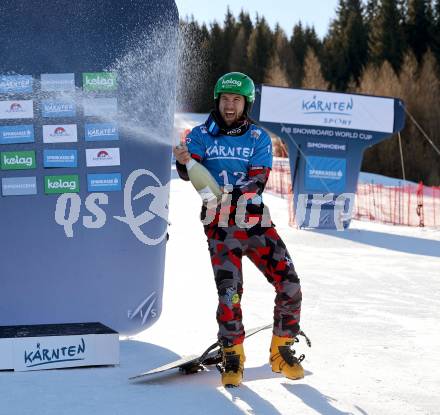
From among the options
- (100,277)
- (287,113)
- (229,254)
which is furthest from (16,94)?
(287,113)

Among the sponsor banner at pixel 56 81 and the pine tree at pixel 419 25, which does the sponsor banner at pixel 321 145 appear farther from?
the pine tree at pixel 419 25

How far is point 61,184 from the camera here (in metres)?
4.29

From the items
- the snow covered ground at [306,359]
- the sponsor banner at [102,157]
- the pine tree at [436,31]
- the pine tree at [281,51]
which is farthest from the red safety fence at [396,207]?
the pine tree at [281,51]

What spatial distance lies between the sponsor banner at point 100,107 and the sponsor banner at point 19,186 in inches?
18.6

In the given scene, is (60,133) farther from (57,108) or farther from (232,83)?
(232,83)

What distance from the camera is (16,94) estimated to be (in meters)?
4.19

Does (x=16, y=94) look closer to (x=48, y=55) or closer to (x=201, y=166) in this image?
(x=48, y=55)

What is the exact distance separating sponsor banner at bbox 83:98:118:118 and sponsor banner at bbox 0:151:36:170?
1.24 feet

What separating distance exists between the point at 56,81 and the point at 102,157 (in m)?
0.47

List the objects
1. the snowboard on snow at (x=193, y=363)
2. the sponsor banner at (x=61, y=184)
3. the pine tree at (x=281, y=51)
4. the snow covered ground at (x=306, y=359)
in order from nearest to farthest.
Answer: the snow covered ground at (x=306, y=359), the snowboard on snow at (x=193, y=363), the sponsor banner at (x=61, y=184), the pine tree at (x=281, y=51)

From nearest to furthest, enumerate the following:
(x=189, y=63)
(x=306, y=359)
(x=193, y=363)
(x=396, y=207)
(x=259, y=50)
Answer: (x=193, y=363)
(x=306, y=359)
(x=189, y=63)
(x=396, y=207)
(x=259, y=50)

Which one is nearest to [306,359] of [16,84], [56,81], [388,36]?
[56,81]

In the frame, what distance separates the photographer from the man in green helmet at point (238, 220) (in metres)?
3.65

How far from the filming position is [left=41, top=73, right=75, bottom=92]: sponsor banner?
4.20 metres
